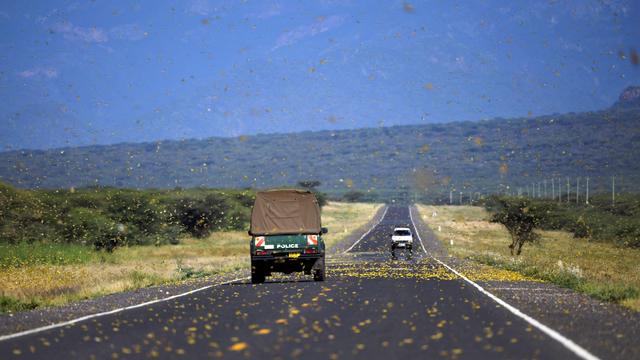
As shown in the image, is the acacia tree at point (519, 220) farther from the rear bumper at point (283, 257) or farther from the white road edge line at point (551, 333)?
the white road edge line at point (551, 333)

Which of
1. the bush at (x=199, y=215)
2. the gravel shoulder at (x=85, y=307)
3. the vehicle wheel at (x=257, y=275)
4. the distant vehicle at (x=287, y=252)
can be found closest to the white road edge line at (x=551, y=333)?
the distant vehicle at (x=287, y=252)

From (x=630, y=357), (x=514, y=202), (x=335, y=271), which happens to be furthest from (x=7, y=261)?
(x=514, y=202)

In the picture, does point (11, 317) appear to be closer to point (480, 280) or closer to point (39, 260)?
point (480, 280)

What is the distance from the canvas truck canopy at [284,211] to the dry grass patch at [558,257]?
287 inches

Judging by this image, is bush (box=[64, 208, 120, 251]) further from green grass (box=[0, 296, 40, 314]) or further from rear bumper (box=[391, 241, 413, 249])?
green grass (box=[0, 296, 40, 314])

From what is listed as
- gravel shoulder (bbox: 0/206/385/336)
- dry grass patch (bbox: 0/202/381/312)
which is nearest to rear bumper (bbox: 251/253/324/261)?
gravel shoulder (bbox: 0/206/385/336)

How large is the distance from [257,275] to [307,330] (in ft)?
47.3

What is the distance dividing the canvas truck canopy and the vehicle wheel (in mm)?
2170

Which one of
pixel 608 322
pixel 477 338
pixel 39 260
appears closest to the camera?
pixel 477 338

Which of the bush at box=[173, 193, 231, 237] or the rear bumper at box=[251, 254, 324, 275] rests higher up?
the rear bumper at box=[251, 254, 324, 275]

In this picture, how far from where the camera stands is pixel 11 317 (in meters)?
18.8

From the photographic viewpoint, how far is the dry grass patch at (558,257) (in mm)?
25695

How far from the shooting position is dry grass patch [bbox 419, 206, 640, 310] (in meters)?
25.7

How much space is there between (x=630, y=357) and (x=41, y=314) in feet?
37.5
